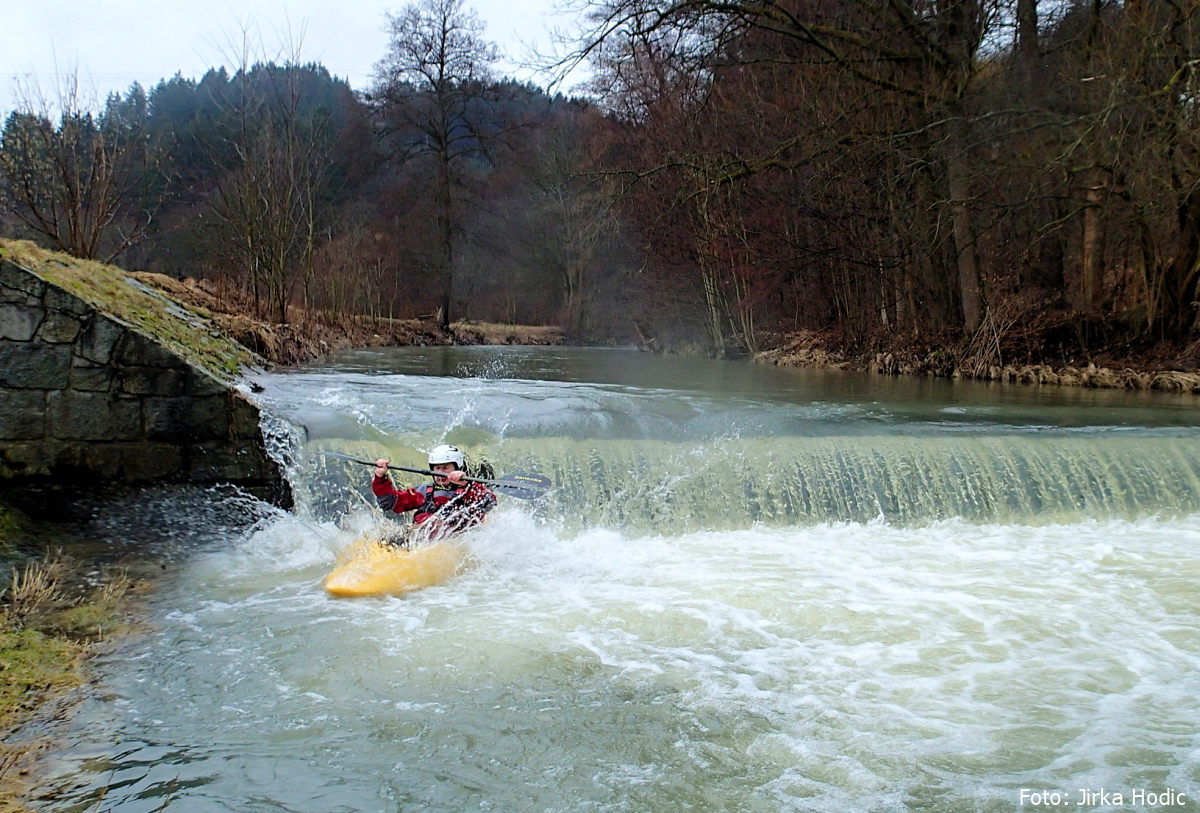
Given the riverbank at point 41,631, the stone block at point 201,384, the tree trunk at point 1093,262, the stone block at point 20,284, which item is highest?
the tree trunk at point 1093,262

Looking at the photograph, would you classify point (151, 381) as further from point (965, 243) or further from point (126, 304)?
point (965, 243)

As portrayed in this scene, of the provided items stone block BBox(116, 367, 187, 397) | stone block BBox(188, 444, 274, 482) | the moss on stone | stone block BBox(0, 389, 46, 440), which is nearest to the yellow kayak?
stone block BBox(188, 444, 274, 482)

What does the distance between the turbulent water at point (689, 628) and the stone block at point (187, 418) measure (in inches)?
18.4

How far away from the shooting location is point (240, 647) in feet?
15.0

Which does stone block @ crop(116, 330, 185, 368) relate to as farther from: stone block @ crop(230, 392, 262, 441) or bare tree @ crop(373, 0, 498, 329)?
bare tree @ crop(373, 0, 498, 329)

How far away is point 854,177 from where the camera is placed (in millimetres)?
14945

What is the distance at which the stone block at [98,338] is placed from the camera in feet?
21.0

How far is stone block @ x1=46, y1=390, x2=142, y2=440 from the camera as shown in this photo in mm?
6418

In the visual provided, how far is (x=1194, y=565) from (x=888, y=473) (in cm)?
238

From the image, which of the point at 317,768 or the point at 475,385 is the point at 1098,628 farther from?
the point at 475,385

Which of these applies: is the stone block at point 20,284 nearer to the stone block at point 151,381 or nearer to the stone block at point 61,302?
the stone block at point 61,302

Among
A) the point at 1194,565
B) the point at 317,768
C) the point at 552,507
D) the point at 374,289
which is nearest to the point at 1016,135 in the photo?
the point at 1194,565

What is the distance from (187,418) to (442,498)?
216 centimetres

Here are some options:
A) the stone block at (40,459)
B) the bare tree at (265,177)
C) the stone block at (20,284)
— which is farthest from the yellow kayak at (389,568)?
the bare tree at (265,177)
